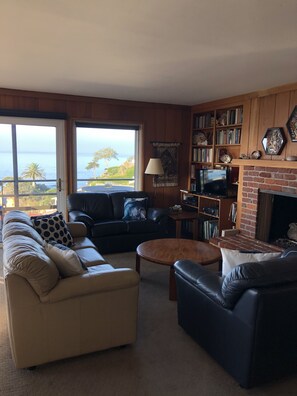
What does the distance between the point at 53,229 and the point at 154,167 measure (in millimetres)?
2324

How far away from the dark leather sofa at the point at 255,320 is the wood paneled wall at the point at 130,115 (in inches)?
144

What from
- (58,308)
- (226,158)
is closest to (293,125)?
(226,158)

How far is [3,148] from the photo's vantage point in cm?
465

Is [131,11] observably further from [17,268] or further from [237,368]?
[237,368]

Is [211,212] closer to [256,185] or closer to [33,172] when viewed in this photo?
[256,185]

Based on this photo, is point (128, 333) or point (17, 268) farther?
point (128, 333)

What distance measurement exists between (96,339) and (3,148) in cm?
353

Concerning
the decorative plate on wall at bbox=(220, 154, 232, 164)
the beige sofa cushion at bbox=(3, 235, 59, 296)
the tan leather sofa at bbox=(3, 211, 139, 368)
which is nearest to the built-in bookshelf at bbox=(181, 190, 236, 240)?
the decorative plate on wall at bbox=(220, 154, 232, 164)

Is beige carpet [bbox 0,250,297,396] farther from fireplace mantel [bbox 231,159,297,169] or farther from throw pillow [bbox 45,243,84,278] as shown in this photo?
fireplace mantel [bbox 231,159,297,169]

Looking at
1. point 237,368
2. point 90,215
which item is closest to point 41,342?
point 237,368

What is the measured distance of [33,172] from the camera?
16.0ft

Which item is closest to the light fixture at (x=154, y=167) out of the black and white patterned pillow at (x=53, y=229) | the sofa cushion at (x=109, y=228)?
the sofa cushion at (x=109, y=228)

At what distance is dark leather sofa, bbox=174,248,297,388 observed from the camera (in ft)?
5.73

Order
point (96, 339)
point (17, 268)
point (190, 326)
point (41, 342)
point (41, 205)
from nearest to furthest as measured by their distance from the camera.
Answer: point (17, 268) < point (41, 342) < point (96, 339) < point (190, 326) < point (41, 205)
